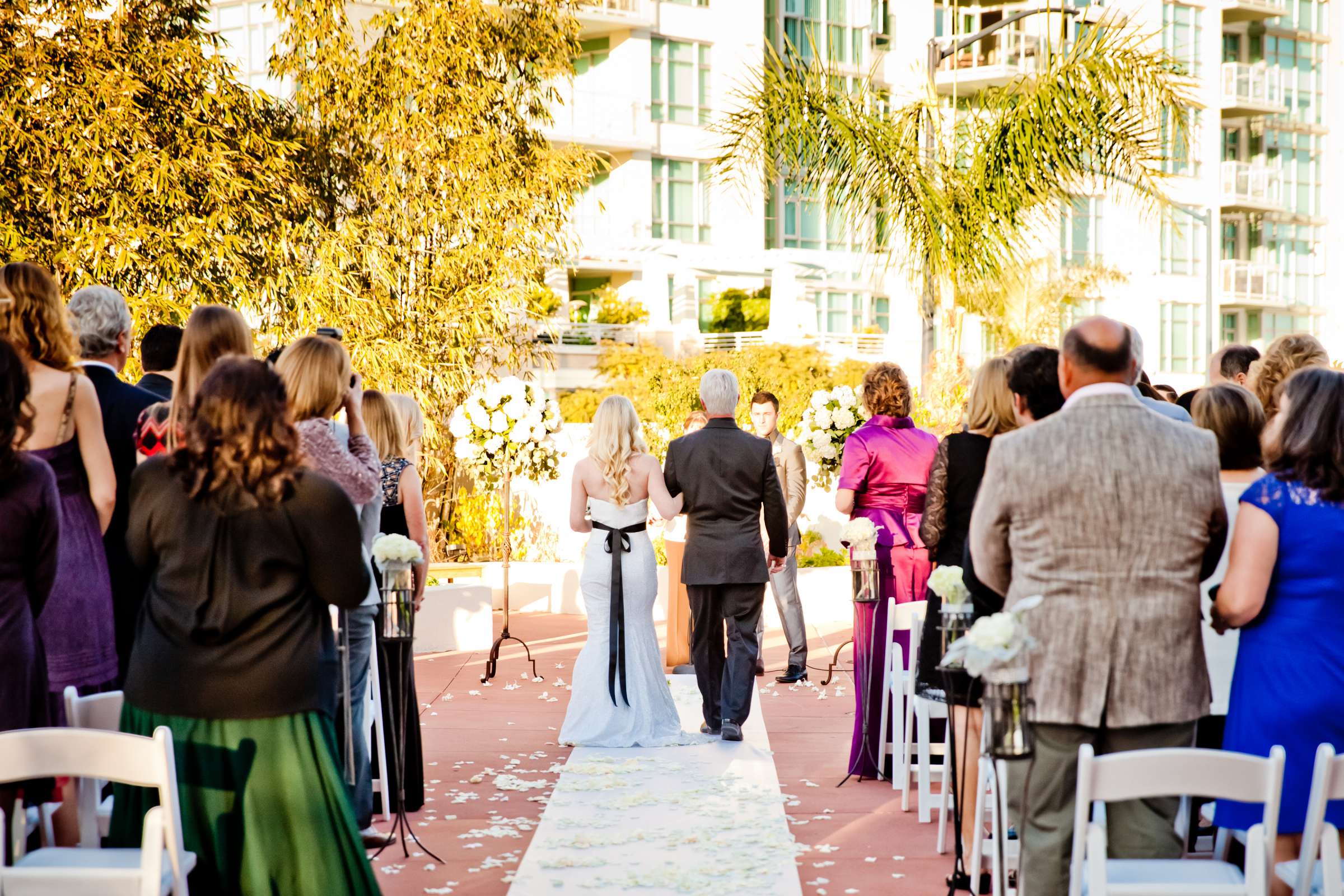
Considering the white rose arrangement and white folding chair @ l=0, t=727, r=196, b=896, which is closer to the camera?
white folding chair @ l=0, t=727, r=196, b=896

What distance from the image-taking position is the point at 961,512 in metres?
6.00

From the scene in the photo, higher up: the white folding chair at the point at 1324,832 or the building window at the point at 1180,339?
the building window at the point at 1180,339

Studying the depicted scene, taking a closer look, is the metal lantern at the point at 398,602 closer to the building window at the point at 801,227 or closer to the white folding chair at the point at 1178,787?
the white folding chair at the point at 1178,787

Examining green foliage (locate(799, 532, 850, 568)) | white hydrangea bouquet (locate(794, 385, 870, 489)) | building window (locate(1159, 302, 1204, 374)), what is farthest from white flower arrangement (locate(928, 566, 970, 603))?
building window (locate(1159, 302, 1204, 374))

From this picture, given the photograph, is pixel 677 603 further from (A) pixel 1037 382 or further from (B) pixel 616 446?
(A) pixel 1037 382

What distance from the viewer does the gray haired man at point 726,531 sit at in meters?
8.34

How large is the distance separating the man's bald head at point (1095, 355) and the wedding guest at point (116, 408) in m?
3.31

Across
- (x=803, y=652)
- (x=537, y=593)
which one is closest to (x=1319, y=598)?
(x=803, y=652)

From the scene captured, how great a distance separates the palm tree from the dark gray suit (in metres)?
6.30

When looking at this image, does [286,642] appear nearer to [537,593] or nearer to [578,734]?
[578,734]

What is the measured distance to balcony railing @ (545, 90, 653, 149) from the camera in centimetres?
3812

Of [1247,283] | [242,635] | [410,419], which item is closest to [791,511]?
[410,419]

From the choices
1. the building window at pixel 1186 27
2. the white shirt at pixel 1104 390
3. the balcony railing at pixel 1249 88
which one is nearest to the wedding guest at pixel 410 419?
the white shirt at pixel 1104 390

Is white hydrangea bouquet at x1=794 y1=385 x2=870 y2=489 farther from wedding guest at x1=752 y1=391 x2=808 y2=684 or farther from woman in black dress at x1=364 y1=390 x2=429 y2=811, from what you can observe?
woman in black dress at x1=364 y1=390 x2=429 y2=811
